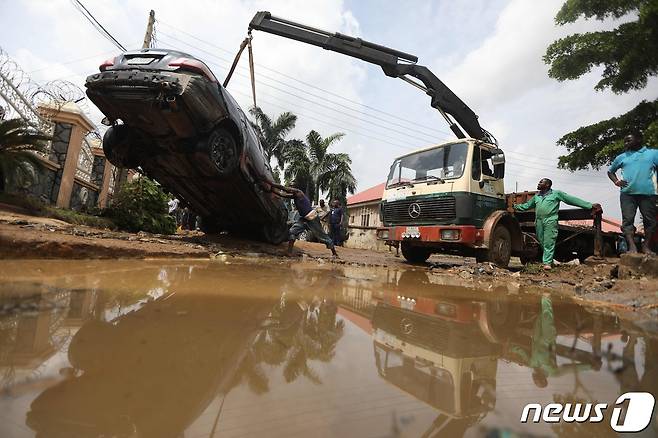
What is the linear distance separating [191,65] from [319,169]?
19778mm

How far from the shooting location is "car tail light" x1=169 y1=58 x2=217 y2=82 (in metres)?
4.04

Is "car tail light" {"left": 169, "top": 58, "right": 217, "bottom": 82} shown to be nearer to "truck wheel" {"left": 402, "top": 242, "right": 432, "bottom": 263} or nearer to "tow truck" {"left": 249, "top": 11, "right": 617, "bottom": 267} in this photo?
"tow truck" {"left": 249, "top": 11, "right": 617, "bottom": 267}

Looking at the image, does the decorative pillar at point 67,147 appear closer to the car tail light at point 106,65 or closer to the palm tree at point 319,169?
the car tail light at point 106,65

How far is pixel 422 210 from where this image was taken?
5945 mm

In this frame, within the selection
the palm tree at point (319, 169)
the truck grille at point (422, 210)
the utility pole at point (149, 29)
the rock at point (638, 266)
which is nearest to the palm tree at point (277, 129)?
the palm tree at point (319, 169)

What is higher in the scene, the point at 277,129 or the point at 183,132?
the point at 277,129

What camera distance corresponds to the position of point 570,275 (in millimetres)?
4867

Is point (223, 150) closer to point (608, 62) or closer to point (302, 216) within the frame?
point (302, 216)

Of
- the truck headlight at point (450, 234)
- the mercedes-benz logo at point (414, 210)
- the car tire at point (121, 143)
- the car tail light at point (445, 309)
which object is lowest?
the car tail light at point (445, 309)

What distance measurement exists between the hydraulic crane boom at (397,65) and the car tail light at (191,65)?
4.36 metres

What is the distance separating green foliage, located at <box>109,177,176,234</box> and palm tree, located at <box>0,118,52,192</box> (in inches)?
67.5

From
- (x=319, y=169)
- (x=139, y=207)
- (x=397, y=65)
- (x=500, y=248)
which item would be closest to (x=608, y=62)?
(x=397, y=65)

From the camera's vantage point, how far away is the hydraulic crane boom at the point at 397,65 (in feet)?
26.3

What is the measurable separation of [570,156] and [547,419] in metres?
11.4
